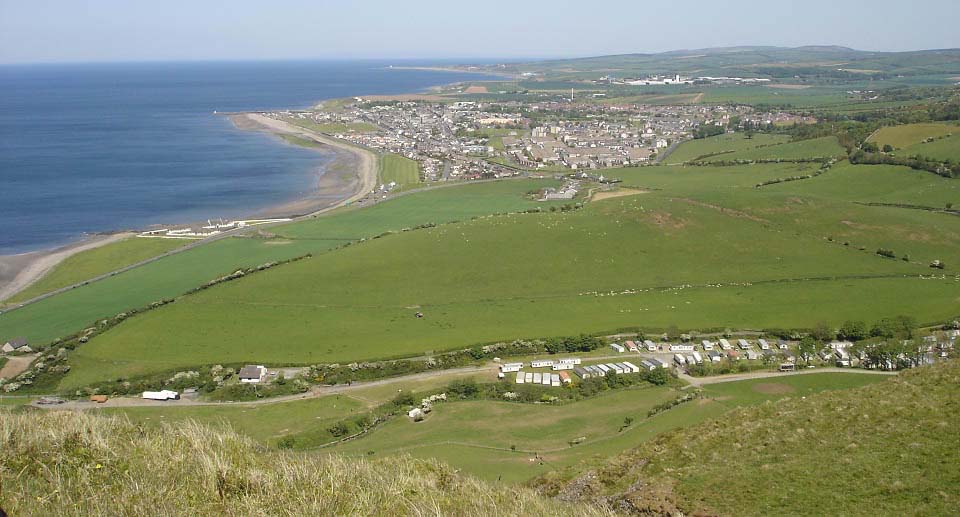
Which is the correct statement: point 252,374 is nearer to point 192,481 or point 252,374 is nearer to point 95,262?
point 192,481

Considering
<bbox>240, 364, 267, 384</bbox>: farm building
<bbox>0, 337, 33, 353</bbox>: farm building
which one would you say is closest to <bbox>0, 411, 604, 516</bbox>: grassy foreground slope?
<bbox>240, 364, 267, 384</bbox>: farm building

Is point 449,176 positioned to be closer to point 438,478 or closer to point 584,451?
point 584,451

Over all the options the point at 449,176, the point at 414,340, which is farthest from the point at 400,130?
the point at 414,340

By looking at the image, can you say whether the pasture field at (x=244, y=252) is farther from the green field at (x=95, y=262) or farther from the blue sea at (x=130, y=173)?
the blue sea at (x=130, y=173)

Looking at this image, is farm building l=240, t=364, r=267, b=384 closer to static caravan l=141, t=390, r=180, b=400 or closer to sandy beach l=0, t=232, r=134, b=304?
static caravan l=141, t=390, r=180, b=400

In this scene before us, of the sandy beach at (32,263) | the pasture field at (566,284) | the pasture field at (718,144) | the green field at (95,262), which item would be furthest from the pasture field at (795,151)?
the sandy beach at (32,263)
